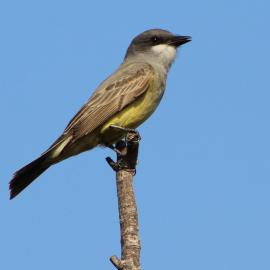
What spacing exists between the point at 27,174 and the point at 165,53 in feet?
10.2

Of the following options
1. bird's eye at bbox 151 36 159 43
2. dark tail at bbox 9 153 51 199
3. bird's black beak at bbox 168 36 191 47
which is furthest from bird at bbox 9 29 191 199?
bird's eye at bbox 151 36 159 43

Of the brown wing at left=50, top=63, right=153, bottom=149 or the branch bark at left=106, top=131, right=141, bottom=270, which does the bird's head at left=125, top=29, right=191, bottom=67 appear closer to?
the brown wing at left=50, top=63, right=153, bottom=149

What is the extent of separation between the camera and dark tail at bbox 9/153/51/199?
7.81 meters

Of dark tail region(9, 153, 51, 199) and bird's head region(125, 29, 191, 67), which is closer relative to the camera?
dark tail region(9, 153, 51, 199)

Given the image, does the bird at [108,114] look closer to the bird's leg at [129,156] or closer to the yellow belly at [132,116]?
the yellow belly at [132,116]

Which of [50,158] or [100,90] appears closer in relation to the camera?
[50,158]

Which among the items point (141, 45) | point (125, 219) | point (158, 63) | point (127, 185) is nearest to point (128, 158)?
point (127, 185)

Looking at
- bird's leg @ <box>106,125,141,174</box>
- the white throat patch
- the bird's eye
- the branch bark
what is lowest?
the branch bark

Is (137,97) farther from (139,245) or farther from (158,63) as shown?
(139,245)

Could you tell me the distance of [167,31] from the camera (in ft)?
33.9

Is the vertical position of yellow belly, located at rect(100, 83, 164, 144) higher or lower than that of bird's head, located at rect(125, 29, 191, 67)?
lower

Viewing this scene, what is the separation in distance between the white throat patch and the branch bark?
2528 mm

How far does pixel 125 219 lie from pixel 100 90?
3561 mm

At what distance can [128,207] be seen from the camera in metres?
6.21
